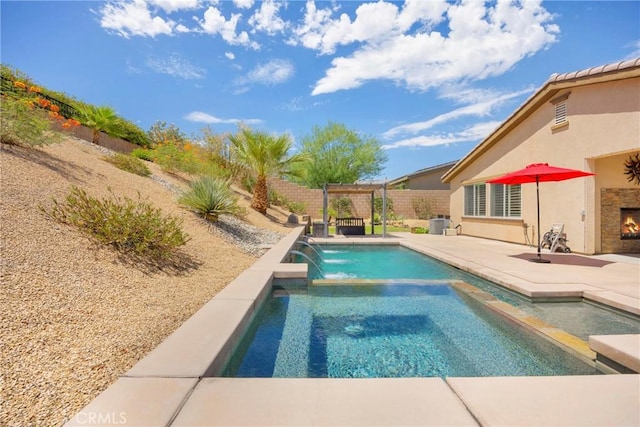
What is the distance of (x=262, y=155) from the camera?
47.1 ft

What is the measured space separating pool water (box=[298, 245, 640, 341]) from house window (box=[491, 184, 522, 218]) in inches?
170

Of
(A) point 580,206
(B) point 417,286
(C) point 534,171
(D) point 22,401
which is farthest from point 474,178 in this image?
(D) point 22,401

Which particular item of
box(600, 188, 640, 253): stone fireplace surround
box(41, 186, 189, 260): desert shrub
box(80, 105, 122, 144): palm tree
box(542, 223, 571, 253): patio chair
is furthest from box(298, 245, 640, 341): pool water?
box(80, 105, 122, 144): palm tree

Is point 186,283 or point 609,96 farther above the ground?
point 609,96

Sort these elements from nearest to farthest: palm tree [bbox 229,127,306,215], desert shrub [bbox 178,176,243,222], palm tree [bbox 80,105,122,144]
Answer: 1. desert shrub [bbox 178,176,243,222]
2. palm tree [bbox 229,127,306,215]
3. palm tree [bbox 80,105,122,144]

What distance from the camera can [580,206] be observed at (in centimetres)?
840

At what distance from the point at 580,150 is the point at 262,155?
11772 millimetres

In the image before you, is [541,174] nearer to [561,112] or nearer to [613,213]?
[613,213]

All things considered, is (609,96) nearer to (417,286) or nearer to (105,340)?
(417,286)

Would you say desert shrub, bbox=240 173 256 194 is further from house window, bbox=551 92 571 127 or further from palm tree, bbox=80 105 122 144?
house window, bbox=551 92 571 127

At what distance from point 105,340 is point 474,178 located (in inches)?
555

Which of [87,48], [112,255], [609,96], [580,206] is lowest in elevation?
[112,255]

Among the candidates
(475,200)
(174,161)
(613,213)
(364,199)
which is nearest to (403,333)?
(613,213)

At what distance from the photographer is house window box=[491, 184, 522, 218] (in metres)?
11.0
